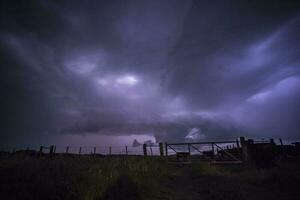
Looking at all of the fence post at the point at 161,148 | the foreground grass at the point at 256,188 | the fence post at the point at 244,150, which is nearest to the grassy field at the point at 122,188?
the foreground grass at the point at 256,188

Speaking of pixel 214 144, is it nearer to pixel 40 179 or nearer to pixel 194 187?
pixel 194 187

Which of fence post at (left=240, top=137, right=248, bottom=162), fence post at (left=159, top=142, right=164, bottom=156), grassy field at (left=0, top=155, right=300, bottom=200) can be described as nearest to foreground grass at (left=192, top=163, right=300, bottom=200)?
grassy field at (left=0, top=155, right=300, bottom=200)

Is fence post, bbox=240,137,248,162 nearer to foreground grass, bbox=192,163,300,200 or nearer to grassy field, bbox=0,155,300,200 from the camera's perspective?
foreground grass, bbox=192,163,300,200

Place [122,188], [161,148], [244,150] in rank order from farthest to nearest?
[161,148] → [244,150] → [122,188]

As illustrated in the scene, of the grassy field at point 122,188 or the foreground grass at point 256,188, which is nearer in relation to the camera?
the grassy field at point 122,188

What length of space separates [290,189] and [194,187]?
4.12 meters

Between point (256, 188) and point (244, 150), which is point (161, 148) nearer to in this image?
point (244, 150)

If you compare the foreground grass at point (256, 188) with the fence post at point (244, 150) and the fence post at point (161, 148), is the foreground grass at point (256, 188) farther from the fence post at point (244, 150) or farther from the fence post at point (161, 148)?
the fence post at point (161, 148)

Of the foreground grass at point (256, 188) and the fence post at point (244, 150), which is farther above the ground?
the fence post at point (244, 150)

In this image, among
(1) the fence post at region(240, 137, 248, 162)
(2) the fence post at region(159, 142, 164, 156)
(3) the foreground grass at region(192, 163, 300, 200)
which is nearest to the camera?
(3) the foreground grass at region(192, 163, 300, 200)

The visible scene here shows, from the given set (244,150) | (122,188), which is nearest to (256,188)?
(122,188)

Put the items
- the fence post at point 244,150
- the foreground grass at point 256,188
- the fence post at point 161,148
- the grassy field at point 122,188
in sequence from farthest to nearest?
the fence post at point 161,148
the fence post at point 244,150
the foreground grass at point 256,188
the grassy field at point 122,188

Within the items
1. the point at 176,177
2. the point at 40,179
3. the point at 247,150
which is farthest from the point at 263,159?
the point at 40,179

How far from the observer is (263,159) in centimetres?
1354
